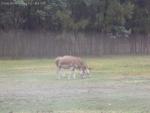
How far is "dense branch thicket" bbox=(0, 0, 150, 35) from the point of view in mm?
47094

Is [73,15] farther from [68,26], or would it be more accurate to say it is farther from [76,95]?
[76,95]

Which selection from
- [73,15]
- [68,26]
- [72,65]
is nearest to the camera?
[72,65]

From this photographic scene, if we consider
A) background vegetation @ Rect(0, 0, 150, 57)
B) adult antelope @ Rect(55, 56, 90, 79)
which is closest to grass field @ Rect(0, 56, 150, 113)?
adult antelope @ Rect(55, 56, 90, 79)

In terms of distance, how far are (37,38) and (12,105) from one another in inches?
1325

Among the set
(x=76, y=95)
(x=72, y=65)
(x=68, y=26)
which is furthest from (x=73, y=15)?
(x=76, y=95)

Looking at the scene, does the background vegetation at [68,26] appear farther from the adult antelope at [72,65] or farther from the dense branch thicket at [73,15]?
the adult antelope at [72,65]

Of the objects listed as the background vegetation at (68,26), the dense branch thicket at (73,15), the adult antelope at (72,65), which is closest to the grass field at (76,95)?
the adult antelope at (72,65)

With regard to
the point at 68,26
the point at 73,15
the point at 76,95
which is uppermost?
the point at 73,15

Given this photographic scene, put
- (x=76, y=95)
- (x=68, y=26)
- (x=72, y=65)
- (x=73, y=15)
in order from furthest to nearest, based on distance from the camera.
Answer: (x=73, y=15) < (x=68, y=26) < (x=72, y=65) < (x=76, y=95)

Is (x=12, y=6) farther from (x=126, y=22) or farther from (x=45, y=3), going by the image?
(x=126, y=22)

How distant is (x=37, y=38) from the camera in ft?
159

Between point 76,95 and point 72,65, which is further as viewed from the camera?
point 72,65

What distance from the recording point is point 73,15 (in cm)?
4884

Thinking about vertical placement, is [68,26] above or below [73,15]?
below
